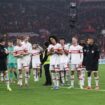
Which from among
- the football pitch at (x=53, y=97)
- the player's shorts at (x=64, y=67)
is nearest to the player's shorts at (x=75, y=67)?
the player's shorts at (x=64, y=67)

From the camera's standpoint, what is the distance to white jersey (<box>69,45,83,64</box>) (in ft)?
65.9

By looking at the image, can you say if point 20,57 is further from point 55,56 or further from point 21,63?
point 55,56

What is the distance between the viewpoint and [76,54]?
20203 mm

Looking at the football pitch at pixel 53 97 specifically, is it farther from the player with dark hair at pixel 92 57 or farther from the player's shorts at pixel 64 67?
the player's shorts at pixel 64 67

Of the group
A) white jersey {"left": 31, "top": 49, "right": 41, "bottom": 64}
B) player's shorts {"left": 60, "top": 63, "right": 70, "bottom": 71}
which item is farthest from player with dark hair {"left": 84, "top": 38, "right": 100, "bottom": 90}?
white jersey {"left": 31, "top": 49, "right": 41, "bottom": 64}

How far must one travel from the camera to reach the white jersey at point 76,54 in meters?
20.1

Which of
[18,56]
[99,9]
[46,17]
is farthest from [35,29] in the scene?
[18,56]

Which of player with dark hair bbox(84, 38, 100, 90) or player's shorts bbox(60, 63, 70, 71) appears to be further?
player's shorts bbox(60, 63, 70, 71)

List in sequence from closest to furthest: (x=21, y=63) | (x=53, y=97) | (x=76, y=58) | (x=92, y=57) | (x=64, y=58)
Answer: (x=53, y=97), (x=92, y=57), (x=76, y=58), (x=64, y=58), (x=21, y=63)

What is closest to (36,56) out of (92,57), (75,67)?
(75,67)

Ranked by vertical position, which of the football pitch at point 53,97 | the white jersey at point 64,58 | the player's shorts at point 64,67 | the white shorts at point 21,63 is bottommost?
the football pitch at point 53,97

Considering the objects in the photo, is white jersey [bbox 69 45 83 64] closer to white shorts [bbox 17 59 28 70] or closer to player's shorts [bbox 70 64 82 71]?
player's shorts [bbox 70 64 82 71]

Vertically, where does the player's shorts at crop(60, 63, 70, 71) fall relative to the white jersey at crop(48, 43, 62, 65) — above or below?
below

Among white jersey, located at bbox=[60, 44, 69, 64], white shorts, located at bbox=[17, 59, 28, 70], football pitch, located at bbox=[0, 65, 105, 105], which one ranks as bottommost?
football pitch, located at bbox=[0, 65, 105, 105]
